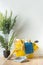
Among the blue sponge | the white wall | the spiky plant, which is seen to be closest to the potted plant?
the spiky plant

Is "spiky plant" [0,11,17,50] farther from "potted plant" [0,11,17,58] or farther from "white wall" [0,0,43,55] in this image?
"white wall" [0,0,43,55]

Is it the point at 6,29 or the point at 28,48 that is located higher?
the point at 6,29

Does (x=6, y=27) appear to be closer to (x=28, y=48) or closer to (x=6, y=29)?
(x=6, y=29)

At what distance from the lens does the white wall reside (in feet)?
6.86

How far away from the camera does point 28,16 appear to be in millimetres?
2109

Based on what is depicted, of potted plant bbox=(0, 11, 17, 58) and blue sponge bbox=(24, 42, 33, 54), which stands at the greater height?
potted plant bbox=(0, 11, 17, 58)

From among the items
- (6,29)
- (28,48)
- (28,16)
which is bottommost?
(28,48)

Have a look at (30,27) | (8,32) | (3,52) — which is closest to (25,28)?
(30,27)

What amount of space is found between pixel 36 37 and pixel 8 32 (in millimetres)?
376

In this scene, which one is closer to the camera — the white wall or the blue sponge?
the blue sponge

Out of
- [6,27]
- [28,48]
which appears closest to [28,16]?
[6,27]

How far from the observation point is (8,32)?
2.07m

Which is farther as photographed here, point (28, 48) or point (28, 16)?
point (28, 16)

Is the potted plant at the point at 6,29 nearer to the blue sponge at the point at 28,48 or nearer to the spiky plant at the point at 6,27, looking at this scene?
the spiky plant at the point at 6,27
